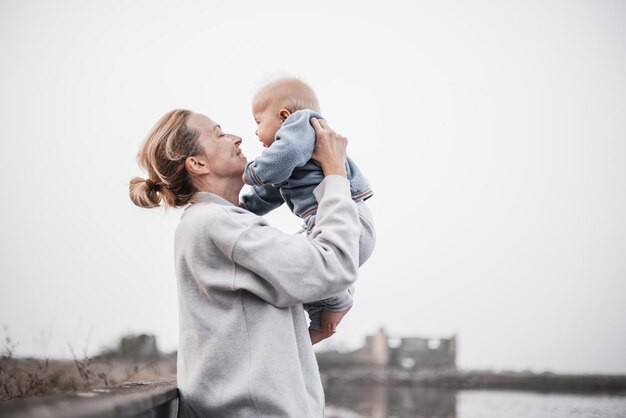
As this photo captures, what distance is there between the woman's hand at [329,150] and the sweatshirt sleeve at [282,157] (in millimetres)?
27

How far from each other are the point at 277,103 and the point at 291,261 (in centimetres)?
97

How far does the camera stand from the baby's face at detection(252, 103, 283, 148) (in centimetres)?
220

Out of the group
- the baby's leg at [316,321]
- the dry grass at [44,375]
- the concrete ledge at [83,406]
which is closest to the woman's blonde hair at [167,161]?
the baby's leg at [316,321]

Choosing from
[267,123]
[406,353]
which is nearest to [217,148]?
[267,123]

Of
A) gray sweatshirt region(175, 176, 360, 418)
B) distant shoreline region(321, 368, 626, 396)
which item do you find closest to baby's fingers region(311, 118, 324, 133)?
gray sweatshirt region(175, 176, 360, 418)

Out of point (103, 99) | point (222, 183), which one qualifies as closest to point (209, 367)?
point (222, 183)

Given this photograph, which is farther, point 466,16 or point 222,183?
point 466,16

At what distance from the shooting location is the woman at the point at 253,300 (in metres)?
1.42

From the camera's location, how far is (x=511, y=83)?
23.0 m

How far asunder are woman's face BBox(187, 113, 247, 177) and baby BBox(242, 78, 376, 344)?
58mm

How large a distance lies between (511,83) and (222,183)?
23496 millimetres

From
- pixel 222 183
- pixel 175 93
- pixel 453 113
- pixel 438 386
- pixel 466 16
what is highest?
pixel 466 16

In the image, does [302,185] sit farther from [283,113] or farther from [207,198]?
[283,113]

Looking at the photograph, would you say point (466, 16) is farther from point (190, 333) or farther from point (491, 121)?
point (190, 333)
